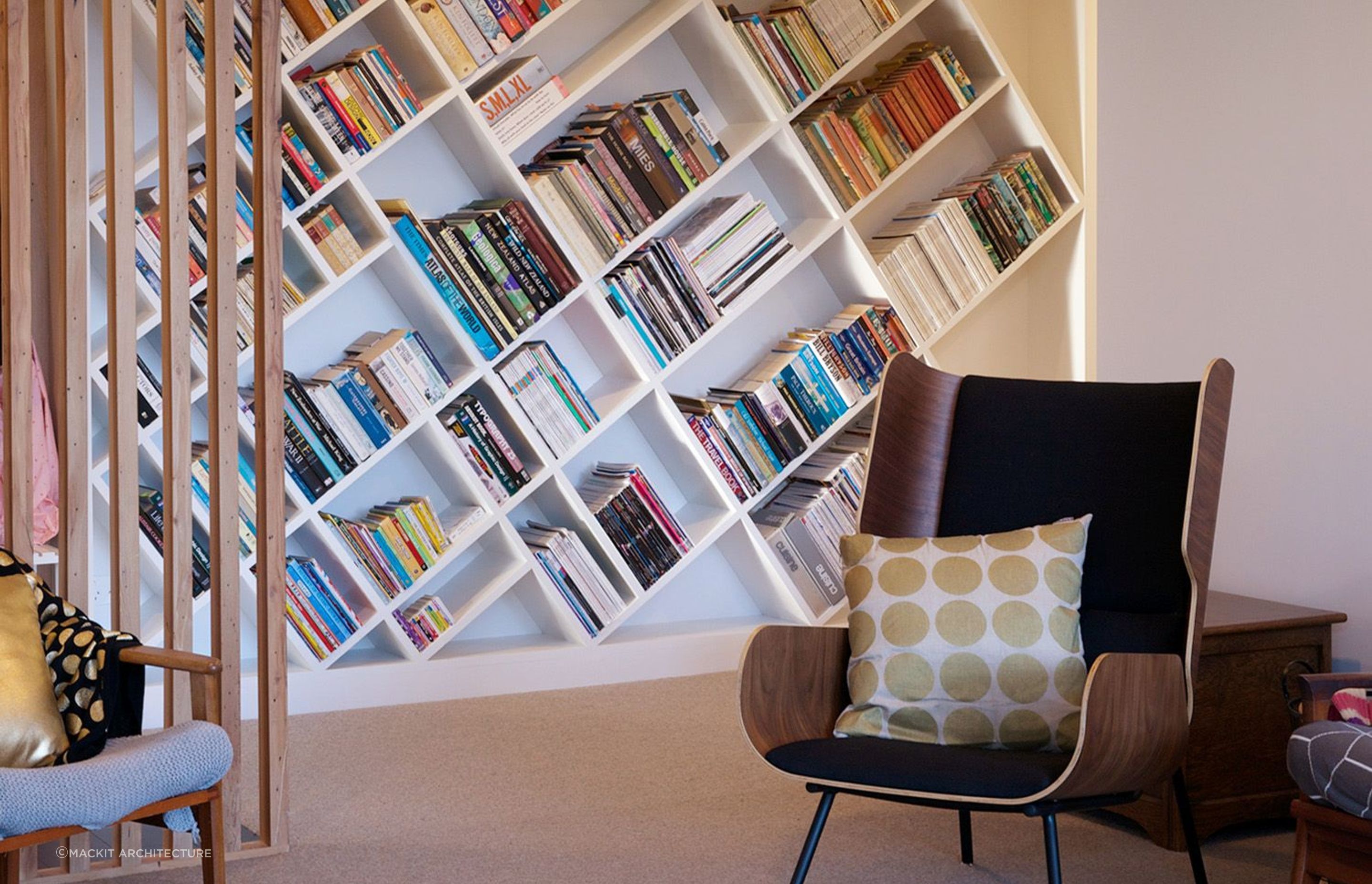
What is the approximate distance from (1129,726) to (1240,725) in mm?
786

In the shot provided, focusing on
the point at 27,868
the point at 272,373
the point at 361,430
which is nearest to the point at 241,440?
the point at 361,430

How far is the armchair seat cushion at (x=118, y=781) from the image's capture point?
77.4 inches

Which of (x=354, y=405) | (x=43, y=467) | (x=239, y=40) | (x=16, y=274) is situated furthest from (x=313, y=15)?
(x=16, y=274)

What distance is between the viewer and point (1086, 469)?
2555 mm

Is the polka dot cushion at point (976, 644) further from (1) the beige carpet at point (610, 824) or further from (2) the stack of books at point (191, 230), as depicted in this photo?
(2) the stack of books at point (191, 230)

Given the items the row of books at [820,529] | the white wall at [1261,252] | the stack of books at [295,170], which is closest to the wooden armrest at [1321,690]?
the white wall at [1261,252]

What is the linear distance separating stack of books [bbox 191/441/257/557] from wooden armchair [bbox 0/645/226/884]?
4.55 feet

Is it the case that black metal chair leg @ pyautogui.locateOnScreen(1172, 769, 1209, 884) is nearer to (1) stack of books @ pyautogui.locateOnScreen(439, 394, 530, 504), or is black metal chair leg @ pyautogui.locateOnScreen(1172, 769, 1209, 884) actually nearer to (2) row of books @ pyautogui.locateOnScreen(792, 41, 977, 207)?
(1) stack of books @ pyautogui.locateOnScreen(439, 394, 530, 504)

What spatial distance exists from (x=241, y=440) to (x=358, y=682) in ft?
2.43

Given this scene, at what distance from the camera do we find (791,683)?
2414mm

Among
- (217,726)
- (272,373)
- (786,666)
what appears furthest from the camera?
(272,373)

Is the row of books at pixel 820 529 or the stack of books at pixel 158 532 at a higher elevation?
the stack of books at pixel 158 532

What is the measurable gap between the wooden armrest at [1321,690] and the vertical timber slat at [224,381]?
5.98ft

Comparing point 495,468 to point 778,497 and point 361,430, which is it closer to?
point 361,430
